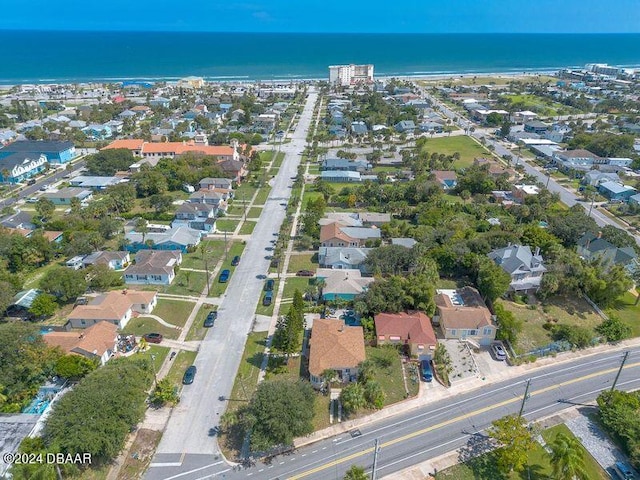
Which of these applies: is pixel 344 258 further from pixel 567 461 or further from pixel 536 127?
pixel 536 127

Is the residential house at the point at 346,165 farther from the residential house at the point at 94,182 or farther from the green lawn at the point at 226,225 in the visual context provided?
the residential house at the point at 94,182

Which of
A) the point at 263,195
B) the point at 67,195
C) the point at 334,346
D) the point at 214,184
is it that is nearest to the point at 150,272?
the point at 334,346

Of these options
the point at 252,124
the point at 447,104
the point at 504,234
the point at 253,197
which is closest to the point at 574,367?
the point at 504,234

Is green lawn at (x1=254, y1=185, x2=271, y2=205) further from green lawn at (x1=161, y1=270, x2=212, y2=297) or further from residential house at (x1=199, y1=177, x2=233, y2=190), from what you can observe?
green lawn at (x1=161, y1=270, x2=212, y2=297)

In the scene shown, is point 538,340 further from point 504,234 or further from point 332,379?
point 332,379

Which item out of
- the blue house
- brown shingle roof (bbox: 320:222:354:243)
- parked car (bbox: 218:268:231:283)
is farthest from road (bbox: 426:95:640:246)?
the blue house

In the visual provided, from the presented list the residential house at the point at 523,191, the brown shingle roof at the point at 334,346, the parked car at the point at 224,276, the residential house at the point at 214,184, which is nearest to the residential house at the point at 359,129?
the residential house at the point at 214,184
